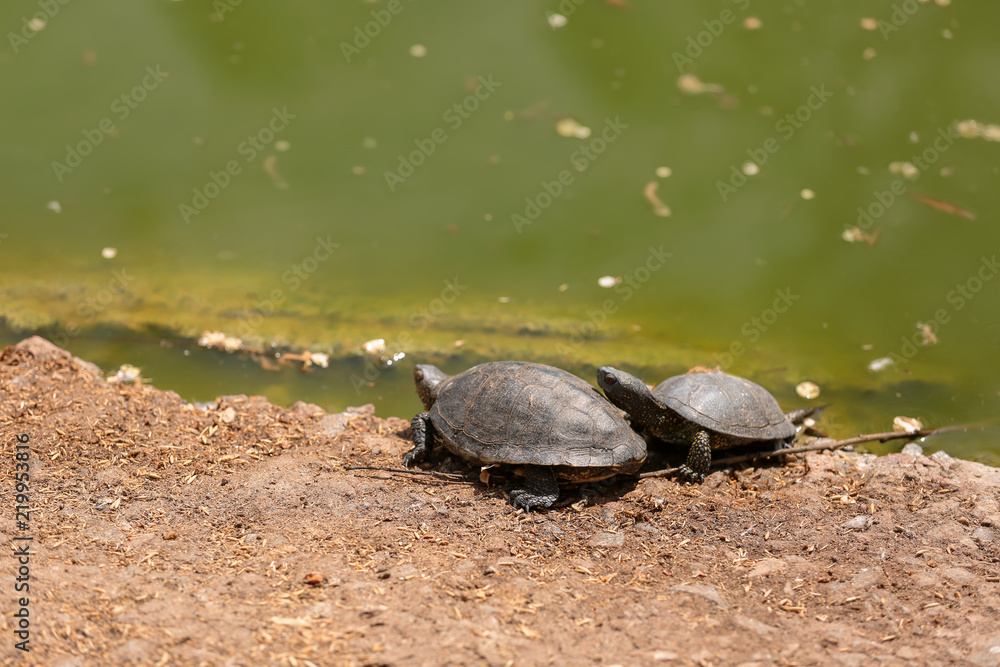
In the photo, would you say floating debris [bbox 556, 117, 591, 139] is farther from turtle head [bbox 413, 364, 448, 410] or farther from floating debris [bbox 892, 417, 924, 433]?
floating debris [bbox 892, 417, 924, 433]

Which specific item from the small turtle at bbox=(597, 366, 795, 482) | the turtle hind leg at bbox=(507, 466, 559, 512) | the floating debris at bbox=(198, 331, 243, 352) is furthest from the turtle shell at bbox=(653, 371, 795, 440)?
the floating debris at bbox=(198, 331, 243, 352)

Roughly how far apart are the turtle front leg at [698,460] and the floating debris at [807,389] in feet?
5.24

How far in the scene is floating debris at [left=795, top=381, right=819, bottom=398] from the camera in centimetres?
552

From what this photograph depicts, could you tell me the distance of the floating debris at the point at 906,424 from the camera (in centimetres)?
512

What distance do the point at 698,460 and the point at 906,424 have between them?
1.97m

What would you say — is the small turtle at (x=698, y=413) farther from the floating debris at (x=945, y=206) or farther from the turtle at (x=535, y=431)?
the floating debris at (x=945, y=206)

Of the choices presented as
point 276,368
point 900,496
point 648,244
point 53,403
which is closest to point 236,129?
point 276,368

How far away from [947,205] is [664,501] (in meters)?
4.99

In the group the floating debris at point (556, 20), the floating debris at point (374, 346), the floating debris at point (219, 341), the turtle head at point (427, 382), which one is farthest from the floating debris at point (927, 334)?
the floating debris at point (219, 341)

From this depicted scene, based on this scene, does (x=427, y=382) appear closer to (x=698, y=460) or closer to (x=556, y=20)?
(x=698, y=460)

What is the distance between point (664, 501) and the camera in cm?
409

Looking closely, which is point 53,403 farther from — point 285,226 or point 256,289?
point 285,226

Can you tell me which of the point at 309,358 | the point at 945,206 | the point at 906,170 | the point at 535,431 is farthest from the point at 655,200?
the point at 535,431

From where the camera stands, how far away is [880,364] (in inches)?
225
